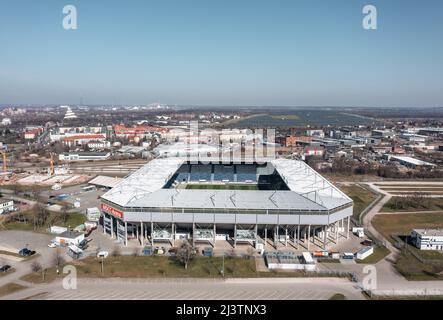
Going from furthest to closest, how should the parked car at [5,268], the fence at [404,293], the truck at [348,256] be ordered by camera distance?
the truck at [348,256] < the parked car at [5,268] < the fence at [404,293]

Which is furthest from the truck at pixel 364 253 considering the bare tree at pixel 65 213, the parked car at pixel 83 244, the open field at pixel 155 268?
the bare tree at pixel 65 213

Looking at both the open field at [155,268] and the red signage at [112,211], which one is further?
the red signage at [112,211]

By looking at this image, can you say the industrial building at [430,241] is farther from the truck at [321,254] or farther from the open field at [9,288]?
the open field at [9,288]

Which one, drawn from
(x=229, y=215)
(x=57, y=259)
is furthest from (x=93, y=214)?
(x=229, y=215)

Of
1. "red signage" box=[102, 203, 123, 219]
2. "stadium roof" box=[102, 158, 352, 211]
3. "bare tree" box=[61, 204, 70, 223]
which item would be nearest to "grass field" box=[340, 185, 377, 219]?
"stadium roof" box=[102, 158, 352, 211]

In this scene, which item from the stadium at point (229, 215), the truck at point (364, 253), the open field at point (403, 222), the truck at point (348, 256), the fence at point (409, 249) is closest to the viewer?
the fence at point (409, 249)
